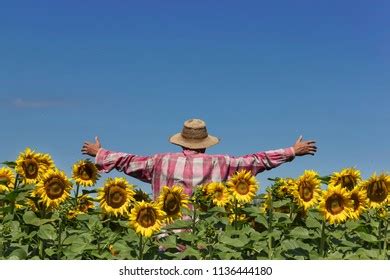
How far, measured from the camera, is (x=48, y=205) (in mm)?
9508

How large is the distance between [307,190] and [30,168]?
346cm

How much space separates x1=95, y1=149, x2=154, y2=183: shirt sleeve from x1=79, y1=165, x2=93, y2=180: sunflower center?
1619mm

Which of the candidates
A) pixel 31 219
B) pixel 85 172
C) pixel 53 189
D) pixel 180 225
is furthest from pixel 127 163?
pixel 180 225

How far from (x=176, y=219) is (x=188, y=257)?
0.65 meters

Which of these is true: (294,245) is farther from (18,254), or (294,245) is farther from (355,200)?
(18,254)

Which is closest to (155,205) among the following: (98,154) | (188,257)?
(188,257)

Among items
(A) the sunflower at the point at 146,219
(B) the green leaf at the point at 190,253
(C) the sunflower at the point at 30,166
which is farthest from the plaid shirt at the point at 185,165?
(B) the green leaf at the point at 190,253

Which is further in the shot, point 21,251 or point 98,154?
point 98,154

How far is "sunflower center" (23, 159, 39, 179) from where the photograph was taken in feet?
34.2

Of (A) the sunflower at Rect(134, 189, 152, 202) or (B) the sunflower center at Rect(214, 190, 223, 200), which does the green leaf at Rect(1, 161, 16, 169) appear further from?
(B) the sunflower center at Rect(214, 190, 223, 200)

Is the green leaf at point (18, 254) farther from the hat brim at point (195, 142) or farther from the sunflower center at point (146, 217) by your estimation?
the hat brim at point (195, 142)

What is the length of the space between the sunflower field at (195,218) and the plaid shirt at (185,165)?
101 centimetres

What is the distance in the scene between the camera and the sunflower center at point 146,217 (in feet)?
28.3
